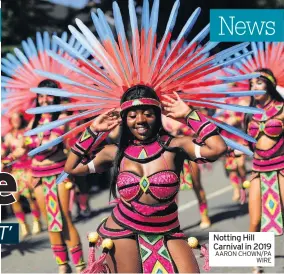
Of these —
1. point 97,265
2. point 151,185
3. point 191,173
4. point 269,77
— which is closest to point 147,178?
point 151,185

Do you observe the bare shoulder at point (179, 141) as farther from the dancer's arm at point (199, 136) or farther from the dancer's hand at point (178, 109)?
the dancer's hand at point (178, 109)

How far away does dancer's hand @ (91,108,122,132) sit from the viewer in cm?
392

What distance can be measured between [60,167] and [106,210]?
3155 millimetres

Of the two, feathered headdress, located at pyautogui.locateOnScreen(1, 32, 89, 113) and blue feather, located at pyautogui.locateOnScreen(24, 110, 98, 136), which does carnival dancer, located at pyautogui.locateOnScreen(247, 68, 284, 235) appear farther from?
blue feather, located at pyautogui.locateOnScreen(24, 110, 98, 136)

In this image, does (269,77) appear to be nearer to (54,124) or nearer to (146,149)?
(146,149)

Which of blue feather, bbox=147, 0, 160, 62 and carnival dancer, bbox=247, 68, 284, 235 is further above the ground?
blue feather, bbox=147, 0, 160, 62

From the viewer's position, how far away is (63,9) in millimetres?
7535

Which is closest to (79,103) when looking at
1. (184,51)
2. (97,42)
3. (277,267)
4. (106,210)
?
(97,42)

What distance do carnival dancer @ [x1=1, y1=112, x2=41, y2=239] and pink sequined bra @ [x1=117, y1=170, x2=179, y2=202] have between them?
3.09 m

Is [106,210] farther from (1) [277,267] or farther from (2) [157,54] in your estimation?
(2) [157,54]

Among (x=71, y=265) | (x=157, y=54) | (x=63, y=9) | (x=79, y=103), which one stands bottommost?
(x=71, y=265)

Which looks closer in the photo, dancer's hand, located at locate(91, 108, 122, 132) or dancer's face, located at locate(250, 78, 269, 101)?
dancer's hand, located at locate(91, 108, 122, 132)
